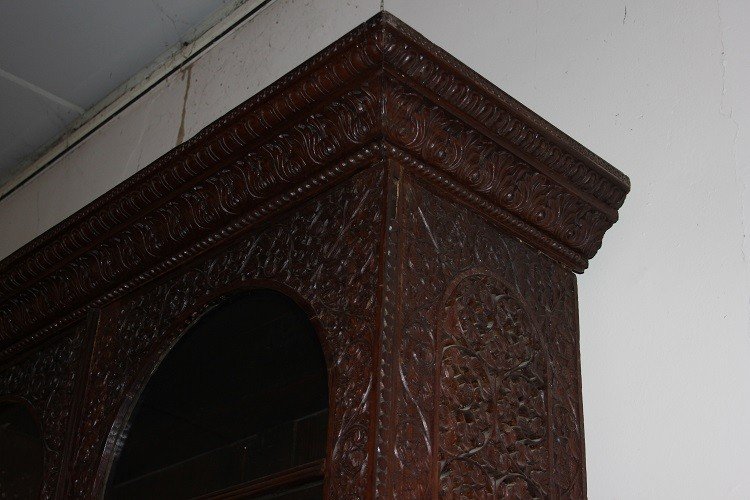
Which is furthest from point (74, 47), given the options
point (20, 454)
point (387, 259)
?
point (387, 259)

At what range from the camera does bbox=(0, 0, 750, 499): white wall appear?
1.14m

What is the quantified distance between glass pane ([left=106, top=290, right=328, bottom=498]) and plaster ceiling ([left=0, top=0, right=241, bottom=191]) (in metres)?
1.07

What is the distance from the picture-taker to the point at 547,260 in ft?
4.14

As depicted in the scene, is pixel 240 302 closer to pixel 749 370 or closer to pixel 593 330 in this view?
pixel 593 330

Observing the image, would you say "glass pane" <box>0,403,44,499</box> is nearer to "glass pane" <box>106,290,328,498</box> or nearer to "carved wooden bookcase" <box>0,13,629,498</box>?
"carved wooden bookcase" <box>0,13,629,498</box>

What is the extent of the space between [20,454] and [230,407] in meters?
0.46

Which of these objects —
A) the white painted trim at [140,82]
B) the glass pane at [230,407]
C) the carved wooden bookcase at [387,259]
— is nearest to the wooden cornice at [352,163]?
the carved wooden bookcase at [387,259]

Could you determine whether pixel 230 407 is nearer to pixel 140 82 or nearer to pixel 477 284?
pixel 477 284

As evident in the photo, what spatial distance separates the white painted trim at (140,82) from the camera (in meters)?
2.12

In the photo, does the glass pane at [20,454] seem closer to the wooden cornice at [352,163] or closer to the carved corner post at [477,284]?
the wooden cornice at [352,163]

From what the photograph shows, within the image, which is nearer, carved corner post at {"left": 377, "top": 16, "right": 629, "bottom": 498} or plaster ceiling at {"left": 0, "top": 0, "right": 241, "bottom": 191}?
carved corner post at {"left": 377, "top": 16, "right": 629, "bottom": 498}

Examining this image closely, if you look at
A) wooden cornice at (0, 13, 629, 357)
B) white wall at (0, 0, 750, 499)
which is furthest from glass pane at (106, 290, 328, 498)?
white wall at (0, 0, 750, 499)

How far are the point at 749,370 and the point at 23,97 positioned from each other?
5.96 feet

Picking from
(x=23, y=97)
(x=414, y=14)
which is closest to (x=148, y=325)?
(x=414, y=14)
